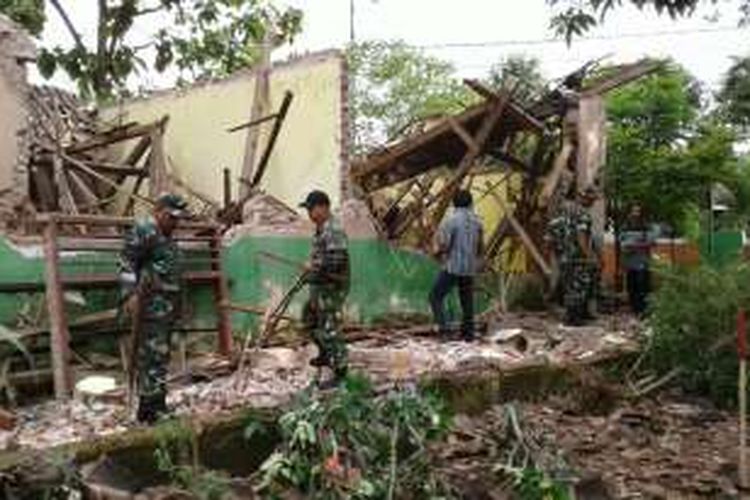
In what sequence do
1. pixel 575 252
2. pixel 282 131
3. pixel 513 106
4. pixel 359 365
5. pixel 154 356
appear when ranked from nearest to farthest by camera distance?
pixel 154 356 → pixel 359 365 → pixel 282 131 → pixel 575 252 → pixel 513 106

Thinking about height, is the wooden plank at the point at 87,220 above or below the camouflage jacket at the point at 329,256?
above

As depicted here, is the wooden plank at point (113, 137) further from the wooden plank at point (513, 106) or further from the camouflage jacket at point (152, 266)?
the camouflage jacket at point (152, 266)

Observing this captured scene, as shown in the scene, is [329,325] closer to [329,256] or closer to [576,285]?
[329,256]

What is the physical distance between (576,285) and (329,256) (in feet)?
16.2

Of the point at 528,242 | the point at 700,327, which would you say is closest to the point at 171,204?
the point at 700,327

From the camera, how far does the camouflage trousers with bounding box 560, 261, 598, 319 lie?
13.2 metres

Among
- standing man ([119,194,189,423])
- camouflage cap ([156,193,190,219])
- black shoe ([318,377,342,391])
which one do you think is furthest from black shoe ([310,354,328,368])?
camouflage cap ([156,193,190,219])

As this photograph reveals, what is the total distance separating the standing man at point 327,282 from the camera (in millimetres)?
9086

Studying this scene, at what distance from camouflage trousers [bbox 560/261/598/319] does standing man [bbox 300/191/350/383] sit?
4.66 m

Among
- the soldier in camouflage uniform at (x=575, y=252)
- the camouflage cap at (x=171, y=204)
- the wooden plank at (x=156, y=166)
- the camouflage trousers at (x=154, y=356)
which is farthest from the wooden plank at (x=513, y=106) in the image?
the camouflage trousers at (x=154, y=356)

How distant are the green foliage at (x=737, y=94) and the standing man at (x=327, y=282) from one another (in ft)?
74.5

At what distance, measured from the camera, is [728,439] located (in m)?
9.38

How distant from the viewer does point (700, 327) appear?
10.5 metres

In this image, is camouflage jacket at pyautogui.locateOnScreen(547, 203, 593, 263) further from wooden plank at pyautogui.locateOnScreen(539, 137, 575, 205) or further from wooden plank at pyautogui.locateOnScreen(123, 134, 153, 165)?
wooden plank at pyautogui.locateOnScreen(123, 134, 153, 165)
